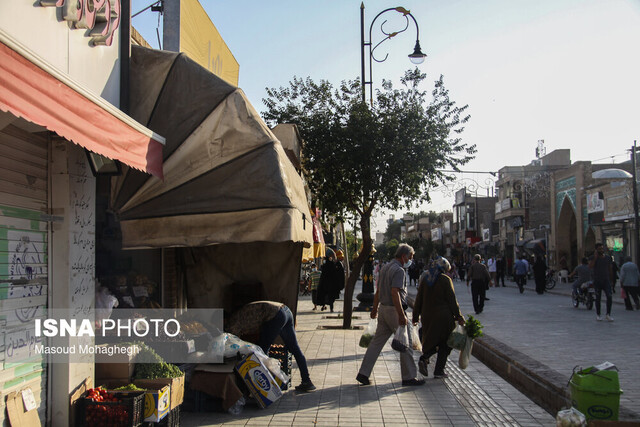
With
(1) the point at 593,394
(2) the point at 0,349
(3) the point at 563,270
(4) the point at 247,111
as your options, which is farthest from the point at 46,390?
(3) the point at 563,270

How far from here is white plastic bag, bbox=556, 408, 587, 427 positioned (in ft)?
17.3

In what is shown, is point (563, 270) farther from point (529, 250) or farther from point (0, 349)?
point (0, 349)

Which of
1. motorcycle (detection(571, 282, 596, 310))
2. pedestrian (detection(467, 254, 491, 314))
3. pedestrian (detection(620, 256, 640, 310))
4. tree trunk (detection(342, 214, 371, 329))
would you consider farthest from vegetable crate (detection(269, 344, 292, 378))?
pedestrian (detection(620, 256, 640, 310))

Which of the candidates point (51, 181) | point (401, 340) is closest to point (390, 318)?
point (401, 340)

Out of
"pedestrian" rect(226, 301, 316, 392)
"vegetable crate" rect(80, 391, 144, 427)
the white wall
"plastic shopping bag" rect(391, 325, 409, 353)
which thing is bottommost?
"vegetable crate" rect(80, 391, 144, 427)

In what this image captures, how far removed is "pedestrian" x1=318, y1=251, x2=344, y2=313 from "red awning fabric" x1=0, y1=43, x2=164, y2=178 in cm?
1297

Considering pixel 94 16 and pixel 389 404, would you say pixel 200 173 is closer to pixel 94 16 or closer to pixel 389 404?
pixel 94 16

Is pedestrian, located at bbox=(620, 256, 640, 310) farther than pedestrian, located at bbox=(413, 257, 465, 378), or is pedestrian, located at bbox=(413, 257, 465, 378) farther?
pedestrian, located at bbox=(620, 256, 640, 310)

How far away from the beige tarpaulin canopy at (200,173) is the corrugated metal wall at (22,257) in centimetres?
124

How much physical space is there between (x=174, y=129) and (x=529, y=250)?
53496 millimetres

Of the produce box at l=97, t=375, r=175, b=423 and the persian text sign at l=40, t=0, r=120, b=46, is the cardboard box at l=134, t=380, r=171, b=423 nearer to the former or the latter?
the produce box at l=97, t=375, r=175, b=423

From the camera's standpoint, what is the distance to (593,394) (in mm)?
5660

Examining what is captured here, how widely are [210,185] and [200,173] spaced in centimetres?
17

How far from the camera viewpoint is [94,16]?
5.76 metres
